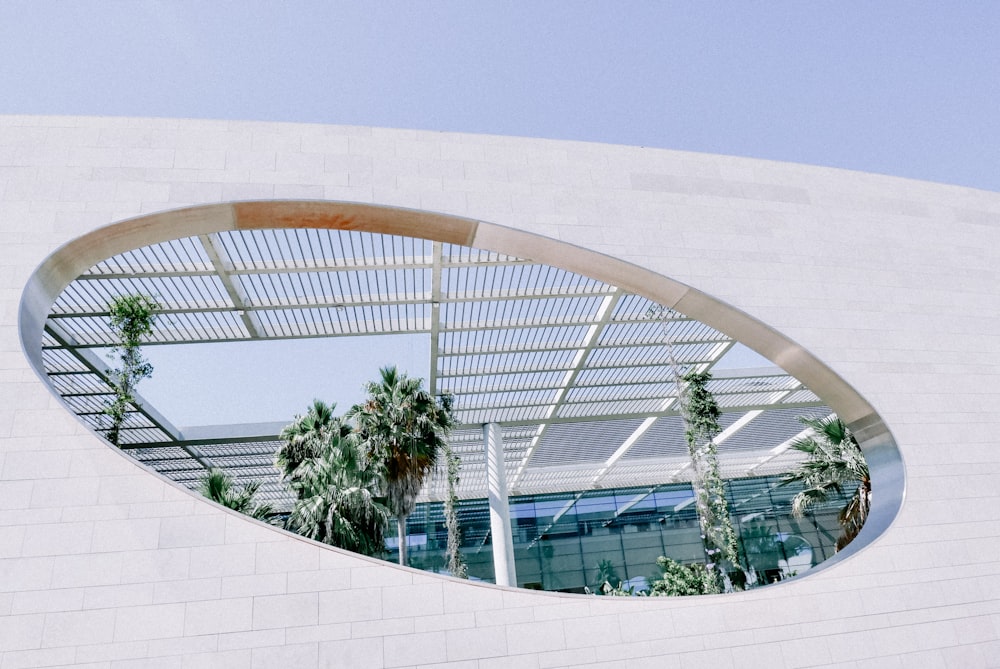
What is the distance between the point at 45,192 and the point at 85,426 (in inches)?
131

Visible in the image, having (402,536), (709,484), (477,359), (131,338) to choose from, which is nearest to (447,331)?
(477,359)

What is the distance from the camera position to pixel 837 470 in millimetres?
16219

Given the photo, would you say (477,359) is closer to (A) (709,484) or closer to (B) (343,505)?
(B) (343,505)

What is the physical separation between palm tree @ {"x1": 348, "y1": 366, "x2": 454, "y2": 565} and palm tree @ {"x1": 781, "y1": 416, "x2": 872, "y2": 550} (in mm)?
10244

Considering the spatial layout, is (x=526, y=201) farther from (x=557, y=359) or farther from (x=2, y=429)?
(x=557, y=359)

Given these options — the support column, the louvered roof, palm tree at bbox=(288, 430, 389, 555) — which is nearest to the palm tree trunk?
palm tree at bbox=(288, 430, 389, 555)

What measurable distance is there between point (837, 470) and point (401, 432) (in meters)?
11.7

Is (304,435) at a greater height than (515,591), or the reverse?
(304,435)

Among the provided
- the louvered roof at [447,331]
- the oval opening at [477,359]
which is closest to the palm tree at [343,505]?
the oval opening at [477,359]

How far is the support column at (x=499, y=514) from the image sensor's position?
793 inches

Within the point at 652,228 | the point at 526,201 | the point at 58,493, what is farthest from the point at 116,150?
the point at 652,228

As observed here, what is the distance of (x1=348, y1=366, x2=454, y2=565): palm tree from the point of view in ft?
57.6

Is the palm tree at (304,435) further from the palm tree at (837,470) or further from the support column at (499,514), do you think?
the palm tree at (837,470)

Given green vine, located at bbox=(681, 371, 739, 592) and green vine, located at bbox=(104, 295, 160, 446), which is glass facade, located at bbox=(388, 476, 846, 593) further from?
green vine, located at bbox=(104, 295, 160, 446)
